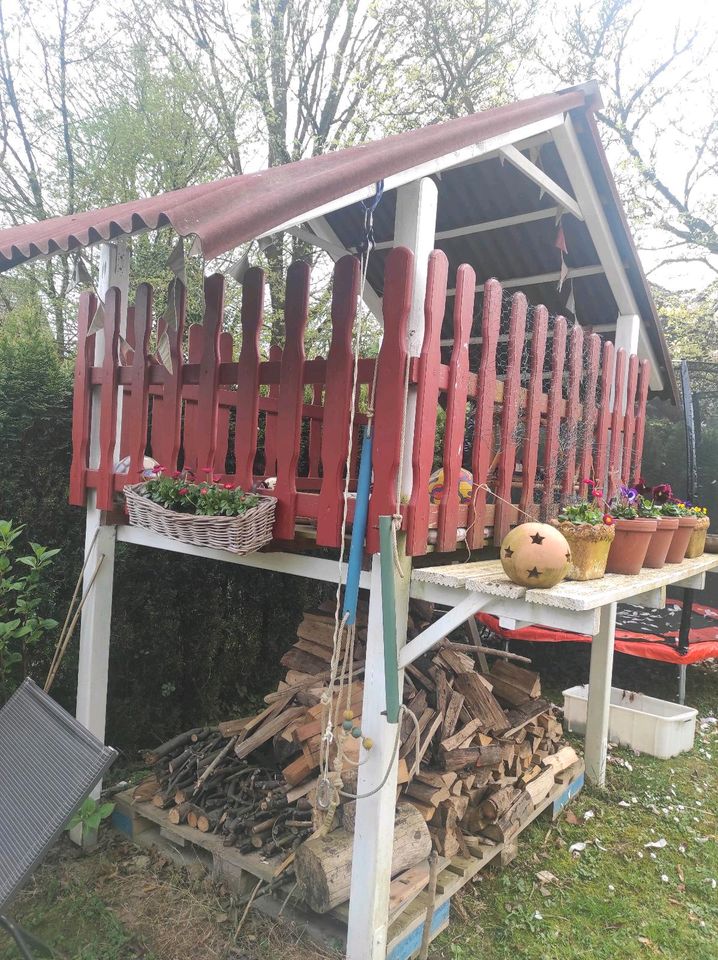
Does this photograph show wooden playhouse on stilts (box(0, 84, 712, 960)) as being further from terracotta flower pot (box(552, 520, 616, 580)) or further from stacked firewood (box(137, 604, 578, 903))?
terracotta flower pot (box(552, 520, 616, 580))

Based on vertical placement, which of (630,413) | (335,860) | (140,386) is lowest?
(335,860)

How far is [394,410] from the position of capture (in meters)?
2.41

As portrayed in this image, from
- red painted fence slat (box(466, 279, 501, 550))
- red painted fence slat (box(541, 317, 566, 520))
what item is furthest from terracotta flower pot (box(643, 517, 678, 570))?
red painted fence slat (box(466, 279, 501, 550))

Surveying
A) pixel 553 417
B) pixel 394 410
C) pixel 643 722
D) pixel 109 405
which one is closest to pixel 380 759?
pixel 394 410

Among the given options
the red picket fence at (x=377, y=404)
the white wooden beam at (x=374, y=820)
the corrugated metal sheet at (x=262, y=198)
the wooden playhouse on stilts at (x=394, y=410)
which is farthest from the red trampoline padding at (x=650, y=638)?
the corrugated metal sheet at (x=262, y=198)

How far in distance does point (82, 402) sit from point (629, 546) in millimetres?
3021

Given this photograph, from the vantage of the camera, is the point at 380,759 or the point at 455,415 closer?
the point at 380,759

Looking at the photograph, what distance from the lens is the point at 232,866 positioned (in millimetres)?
3037

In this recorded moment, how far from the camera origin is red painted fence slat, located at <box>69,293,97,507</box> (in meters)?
3.47

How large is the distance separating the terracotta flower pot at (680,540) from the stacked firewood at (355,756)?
4.31 ft

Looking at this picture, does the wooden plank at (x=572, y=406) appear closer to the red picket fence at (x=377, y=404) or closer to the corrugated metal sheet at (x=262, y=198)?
the red picket fence at (x=377, y=404)

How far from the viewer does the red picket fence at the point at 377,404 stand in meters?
2.47

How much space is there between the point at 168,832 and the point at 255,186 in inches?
125

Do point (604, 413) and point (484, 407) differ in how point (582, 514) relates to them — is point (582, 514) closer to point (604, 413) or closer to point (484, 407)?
point (484, 407)
